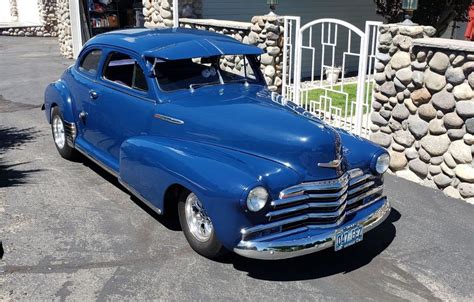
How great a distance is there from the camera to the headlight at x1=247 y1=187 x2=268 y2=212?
367 centimetres

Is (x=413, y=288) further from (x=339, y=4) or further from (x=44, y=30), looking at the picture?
(x=44, y=30)

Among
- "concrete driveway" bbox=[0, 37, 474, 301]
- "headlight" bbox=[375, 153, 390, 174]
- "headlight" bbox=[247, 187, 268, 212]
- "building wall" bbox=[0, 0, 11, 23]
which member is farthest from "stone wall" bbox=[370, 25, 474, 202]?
"building wall" bbox=[0, 0, 11, 23]

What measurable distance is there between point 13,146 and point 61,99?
1492 mm

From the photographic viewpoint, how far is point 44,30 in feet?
76.3

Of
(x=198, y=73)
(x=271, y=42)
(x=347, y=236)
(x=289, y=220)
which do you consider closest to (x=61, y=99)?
(x=198, y=73)

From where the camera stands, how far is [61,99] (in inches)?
257

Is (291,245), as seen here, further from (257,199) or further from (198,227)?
(198,227)

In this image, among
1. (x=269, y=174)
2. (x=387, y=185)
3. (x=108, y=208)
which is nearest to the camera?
(x=269, y=174)

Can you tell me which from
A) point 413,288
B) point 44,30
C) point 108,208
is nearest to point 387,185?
point 413,288

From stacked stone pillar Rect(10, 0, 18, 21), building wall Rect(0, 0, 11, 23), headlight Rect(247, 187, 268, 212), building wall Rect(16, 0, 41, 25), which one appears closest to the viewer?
headlight Rect(247, 187, 268, 212)

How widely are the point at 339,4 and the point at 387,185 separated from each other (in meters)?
9.13

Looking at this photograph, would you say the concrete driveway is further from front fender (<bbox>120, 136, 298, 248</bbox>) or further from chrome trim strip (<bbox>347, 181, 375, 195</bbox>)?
chrome trim strip (<bbox>347, 181, 375, 195</bbox>)

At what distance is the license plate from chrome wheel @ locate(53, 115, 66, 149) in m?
4.22

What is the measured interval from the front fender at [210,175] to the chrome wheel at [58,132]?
2477 mm
